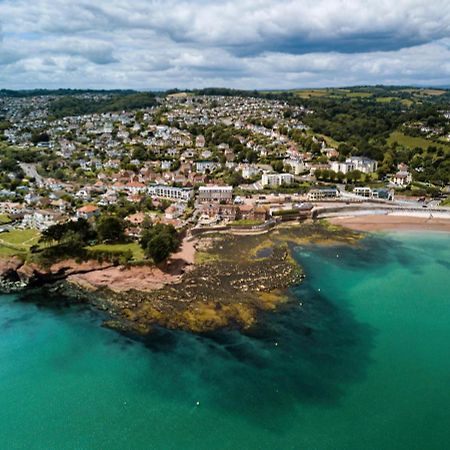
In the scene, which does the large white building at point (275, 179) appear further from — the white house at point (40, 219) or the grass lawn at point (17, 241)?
the grass lawn at point (17, 241)

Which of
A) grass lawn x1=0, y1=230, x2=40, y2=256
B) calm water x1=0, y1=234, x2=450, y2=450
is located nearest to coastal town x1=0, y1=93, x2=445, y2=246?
grass lawn x1=0, y1=230, x2=40, y2=256

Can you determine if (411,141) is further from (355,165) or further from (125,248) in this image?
(125,248)

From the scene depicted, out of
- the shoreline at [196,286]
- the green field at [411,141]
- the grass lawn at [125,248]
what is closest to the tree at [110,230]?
the grass lawn at [125,248]

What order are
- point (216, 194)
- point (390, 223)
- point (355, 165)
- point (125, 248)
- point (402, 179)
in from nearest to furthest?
point (125, 248)
point (390, 223)
point (216, 194)
point (402, 179)
point (355, 165)

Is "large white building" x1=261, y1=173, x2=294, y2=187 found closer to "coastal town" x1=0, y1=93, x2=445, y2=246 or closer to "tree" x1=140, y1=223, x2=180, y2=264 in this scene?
"coastal town" x1=0, y1=93, x2=445, y2=246

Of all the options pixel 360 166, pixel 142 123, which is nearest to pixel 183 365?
pixel 360 166

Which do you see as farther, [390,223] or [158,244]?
[390,223]

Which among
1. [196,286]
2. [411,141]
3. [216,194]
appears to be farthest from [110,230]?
[411,141]

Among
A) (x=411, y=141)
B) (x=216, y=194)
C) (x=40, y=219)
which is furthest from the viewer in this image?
(x=411, y=141)
